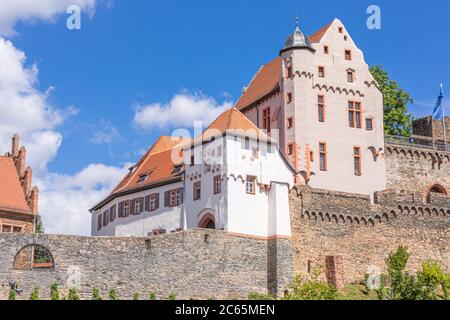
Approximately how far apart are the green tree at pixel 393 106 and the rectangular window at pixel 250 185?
22.2 meters

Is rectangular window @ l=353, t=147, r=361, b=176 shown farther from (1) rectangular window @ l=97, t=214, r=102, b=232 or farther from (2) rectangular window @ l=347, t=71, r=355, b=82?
(1) rectangular window @ l=97, t=214, r=102, b=232

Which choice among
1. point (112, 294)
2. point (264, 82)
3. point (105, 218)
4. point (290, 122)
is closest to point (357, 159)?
point (290, 122)

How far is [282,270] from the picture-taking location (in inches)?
2153

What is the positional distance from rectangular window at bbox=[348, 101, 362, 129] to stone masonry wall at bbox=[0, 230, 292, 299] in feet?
45.1

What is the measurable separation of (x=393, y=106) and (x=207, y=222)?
26888 millimetres

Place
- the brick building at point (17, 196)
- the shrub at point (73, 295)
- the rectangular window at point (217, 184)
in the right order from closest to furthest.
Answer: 1. the shrub at point (73, 295)
2. the rectangular window at point (217, 184)
3. the brick building at point (17, 196)

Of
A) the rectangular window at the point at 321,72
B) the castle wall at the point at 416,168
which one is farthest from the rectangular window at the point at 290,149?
the castle wall at the point at 416,168

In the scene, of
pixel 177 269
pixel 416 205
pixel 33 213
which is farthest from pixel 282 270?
pixel 33 213

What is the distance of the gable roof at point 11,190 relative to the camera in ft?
201

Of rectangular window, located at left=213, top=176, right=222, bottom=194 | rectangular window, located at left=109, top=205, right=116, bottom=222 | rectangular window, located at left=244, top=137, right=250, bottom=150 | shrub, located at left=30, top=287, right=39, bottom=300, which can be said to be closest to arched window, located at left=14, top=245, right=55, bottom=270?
shrub, located at left=30, top=287, right=39, bottom=300

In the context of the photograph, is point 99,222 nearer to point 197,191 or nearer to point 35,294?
point 197,191

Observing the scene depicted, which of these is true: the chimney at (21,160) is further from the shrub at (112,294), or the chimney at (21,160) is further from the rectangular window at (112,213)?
the shrub at (112,294)

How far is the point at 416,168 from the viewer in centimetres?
7031

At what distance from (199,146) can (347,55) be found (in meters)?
15.3
